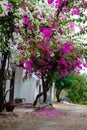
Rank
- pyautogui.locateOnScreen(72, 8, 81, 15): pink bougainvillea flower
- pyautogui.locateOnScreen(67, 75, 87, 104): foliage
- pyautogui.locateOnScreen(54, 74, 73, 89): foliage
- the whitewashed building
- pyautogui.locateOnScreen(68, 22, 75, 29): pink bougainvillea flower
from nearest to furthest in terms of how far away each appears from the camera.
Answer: pyautogui.locateOnScreen(72, 8, 81, 15): pink bougainvillea flower → pyautogui.locateOnScreen(68, 22, 75, 29): pink bougainvillea flower → the whitewashed building → pyautogui.locateOnScreen(54, 74, 73, 89): foliage → pyautogui.locateOnScreen(67, 75, 87, 104): foliage

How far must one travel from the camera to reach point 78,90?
109 ft

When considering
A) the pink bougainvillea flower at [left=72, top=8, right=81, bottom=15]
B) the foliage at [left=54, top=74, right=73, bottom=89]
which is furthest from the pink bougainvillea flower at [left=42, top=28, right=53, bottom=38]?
the foliage at [left=54, top=74, right=73, bottom=89]

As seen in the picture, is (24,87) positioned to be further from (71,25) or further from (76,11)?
(76,11)

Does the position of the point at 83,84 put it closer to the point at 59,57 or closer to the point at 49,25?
the point at 59,57

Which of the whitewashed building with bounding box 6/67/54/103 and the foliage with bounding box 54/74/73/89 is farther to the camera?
the foliage with bounding box 54/74/73/89

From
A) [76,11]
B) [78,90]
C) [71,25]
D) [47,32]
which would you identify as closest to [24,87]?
[78,90]

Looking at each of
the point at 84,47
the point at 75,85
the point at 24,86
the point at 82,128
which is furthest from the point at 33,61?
the point at 75,85

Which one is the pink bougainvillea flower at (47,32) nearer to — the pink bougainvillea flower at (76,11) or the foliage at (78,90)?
the pink bougainvillea flower at (76,11)

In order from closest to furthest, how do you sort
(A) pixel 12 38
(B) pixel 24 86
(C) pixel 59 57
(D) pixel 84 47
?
(A) pixel 12 38 → (D) pixel 84 47 → (C) pixel 59 57 → (B) pixel 24 86

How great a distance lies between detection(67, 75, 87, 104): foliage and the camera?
32844mm

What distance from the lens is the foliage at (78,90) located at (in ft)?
108

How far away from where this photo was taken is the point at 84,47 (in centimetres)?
1612

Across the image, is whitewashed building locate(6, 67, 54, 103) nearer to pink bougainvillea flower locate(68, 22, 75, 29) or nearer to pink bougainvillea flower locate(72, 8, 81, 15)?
pink bougainvillea flower locate(68, 22, 75, 29)

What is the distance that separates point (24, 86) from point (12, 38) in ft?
42.7
